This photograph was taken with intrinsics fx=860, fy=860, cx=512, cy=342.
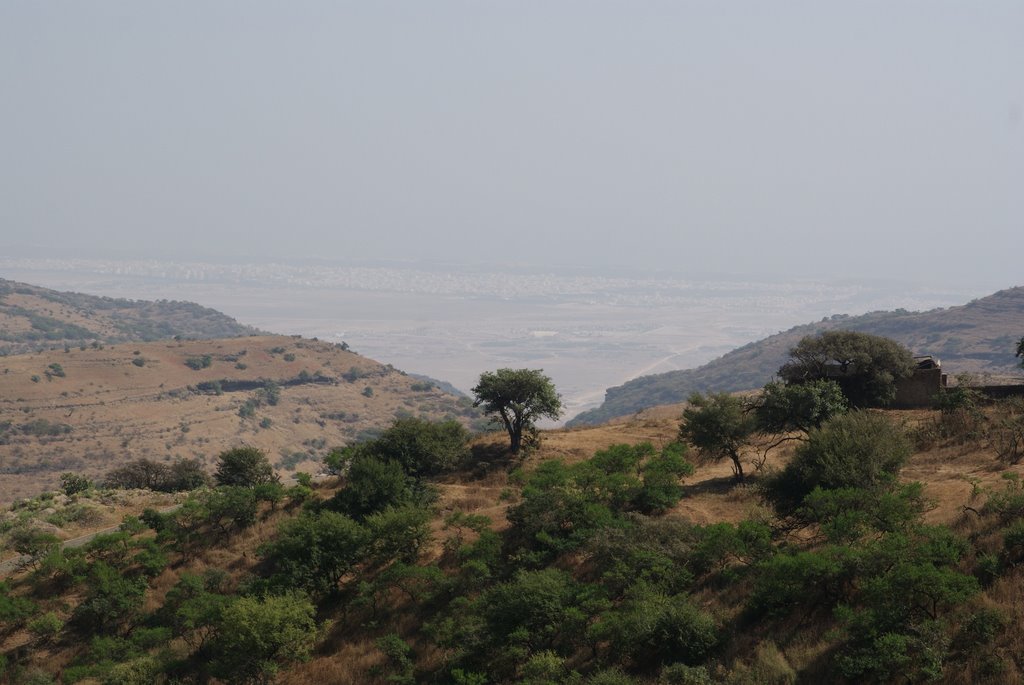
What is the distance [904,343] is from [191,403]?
11434 centimetres

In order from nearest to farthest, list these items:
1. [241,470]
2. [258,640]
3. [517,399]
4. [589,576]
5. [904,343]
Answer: [258,640] → [589,576] → [517,399] → [241,470] → [904,343]

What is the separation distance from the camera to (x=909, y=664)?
15406 millimetres

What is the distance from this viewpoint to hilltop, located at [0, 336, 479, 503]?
94312mm

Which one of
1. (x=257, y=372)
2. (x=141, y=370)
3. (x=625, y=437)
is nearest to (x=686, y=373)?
(x=257, y=372)

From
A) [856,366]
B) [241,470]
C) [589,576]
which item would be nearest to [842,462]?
[589,576]

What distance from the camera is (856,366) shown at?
38.0 meters

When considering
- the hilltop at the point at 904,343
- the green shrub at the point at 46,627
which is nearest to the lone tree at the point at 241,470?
the green shrub at the point at 46,627

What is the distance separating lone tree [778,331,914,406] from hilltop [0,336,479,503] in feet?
212

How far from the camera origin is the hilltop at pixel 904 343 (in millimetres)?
133125

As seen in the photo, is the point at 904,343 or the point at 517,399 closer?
the point at 517,399

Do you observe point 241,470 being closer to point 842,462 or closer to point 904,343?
point 842,462

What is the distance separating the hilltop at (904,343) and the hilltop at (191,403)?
31797mm

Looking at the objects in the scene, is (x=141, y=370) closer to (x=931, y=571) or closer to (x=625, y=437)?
(x=625, y=437)

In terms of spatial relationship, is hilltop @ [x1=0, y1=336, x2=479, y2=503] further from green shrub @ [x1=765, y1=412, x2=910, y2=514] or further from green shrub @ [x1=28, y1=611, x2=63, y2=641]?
green shrub @ [x1=765, y1=412, x2=910, y2=514]
